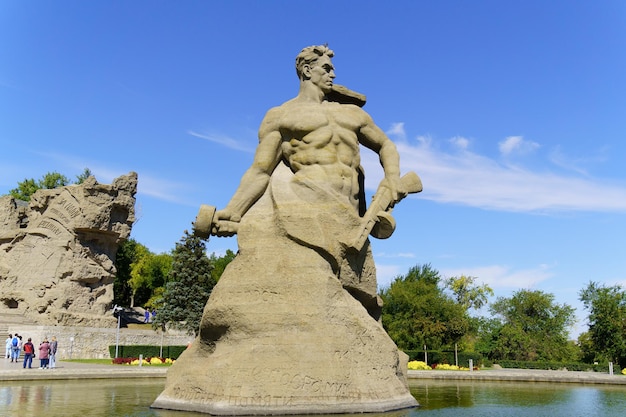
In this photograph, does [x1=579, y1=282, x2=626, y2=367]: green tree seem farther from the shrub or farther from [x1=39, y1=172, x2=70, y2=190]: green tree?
[x1=39, y1=172, x2=70, y2=190]: green tree

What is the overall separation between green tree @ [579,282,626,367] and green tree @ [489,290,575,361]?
711 cm

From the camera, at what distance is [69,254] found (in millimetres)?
36531

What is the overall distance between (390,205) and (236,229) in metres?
2.70

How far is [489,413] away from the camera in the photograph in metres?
8.55

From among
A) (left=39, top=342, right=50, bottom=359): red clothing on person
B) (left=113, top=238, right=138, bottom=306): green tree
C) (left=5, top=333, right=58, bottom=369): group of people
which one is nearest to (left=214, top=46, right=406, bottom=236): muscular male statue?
(left=39, top=342, right=50, bottom=359): red clothing on person

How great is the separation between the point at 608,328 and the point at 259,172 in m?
28.9

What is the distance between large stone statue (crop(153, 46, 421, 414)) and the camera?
8.03 meters

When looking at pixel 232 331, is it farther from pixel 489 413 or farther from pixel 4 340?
A: pixel 4 340

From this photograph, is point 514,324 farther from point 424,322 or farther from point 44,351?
point 44,351

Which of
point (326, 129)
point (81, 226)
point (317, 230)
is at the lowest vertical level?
point (317, 230)

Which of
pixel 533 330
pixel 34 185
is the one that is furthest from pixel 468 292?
pixel 34 185

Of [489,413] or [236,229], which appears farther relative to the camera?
[236,229]

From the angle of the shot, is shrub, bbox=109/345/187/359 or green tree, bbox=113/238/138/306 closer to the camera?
shrub, bbox=109/345/187/359

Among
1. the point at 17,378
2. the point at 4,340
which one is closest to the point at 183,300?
the point at 4,340
